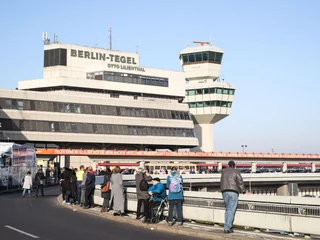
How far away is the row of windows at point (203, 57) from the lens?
112 m

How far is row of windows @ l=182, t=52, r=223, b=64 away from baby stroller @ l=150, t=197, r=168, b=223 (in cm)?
9484

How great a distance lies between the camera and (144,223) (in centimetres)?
1819

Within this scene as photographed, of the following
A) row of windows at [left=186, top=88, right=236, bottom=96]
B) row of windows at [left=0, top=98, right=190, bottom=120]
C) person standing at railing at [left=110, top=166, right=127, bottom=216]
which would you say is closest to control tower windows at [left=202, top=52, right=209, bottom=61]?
row of windows at [left=186, top=88, right=236, bottom=96]

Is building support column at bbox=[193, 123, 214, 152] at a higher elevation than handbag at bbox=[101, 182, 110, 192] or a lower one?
higher

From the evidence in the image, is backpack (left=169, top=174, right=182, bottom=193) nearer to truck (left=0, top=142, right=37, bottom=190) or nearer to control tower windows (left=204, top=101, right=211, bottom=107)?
truck (left=0, top=142, right=37, bottom=190)

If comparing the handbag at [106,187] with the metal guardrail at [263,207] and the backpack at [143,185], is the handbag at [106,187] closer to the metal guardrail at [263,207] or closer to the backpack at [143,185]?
the backpack at [143,185]

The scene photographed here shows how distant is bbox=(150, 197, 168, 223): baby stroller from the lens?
18.3 meters

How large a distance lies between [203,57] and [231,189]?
325ft

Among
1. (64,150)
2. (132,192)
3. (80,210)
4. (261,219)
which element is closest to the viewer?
(261,219)

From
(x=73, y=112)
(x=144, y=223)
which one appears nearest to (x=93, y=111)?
(x=73, y=112)

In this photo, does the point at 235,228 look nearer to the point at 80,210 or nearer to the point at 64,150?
the point at 80,210

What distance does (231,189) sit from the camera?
14.8 meters

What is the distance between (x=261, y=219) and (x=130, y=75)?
8143 centimetres

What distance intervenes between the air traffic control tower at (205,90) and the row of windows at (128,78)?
450 inches
